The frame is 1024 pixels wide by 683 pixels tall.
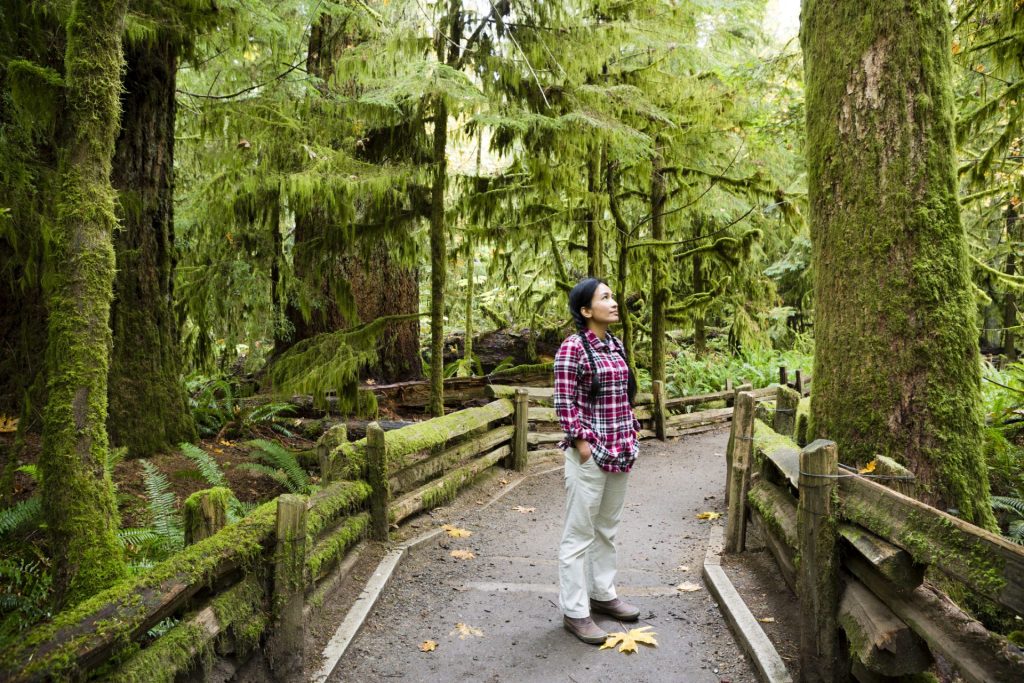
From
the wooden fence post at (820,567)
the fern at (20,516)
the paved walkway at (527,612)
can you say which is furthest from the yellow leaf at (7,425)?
the wooden fence post at (820,567)

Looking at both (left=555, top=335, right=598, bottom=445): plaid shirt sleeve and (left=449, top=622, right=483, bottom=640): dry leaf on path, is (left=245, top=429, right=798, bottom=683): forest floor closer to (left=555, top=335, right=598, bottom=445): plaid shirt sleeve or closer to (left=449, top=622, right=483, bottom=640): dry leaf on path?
(left=449, top=622, right=483, bottom=640): dry leaf on path

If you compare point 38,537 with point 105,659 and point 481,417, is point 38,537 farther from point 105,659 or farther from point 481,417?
point 481,417

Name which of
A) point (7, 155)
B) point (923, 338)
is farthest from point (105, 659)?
point (923, 338)

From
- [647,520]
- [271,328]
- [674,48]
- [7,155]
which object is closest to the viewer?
[7,155]

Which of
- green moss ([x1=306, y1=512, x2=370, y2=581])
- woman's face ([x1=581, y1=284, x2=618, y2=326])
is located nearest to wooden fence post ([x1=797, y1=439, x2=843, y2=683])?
woman's face ([x1=581, y1=284, x2=618, y2=326])

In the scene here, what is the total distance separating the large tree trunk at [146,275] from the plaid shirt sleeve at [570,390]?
562 centimetres

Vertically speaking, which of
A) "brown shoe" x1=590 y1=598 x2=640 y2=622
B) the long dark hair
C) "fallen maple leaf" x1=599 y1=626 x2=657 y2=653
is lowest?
"fallen maple leaf" x1=599 y1=626 x2=657 y2=653

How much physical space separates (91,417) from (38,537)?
300cm

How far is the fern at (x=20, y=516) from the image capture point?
5027mm

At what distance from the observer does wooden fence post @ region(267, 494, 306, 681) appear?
3936 mm

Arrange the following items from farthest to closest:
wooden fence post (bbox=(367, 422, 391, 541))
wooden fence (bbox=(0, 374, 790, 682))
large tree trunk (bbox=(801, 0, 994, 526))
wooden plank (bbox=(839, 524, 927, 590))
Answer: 1. wooden fence post (bbox=(367, 422, 391, 541))
2. large tree trunk (bbox=(801, 0, 994, 526))
3. wooden plank (bbox=(839, 524, 927, 590))
4. wooden fence (bbox=(0, 374, 790, 682))

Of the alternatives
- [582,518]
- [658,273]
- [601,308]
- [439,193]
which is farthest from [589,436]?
[658,273]

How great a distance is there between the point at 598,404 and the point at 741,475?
248cm

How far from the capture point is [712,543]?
22.1ft
